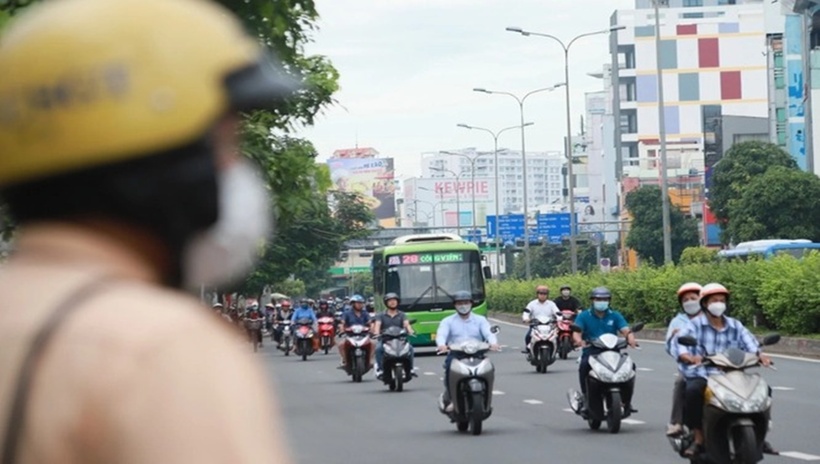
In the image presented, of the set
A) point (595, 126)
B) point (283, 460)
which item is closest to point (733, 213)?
point (283, 460)

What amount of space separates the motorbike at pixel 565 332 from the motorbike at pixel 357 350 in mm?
4067

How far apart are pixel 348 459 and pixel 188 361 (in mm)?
14524

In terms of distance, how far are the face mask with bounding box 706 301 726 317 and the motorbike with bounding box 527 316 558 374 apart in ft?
61.2

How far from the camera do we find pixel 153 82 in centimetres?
197

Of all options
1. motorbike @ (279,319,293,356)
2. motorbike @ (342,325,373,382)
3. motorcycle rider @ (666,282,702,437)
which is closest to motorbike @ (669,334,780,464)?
motorcycle rider @ (666,282,702,437)

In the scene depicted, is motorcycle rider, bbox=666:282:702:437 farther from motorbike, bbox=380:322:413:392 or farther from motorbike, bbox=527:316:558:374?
motorbike, bbox=527:316:558:374

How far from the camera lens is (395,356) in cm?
2844

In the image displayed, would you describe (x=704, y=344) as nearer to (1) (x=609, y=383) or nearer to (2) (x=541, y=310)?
(1) (x=609, y=383)

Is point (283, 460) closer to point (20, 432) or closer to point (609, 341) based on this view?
point (20, 432)

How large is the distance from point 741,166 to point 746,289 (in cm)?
4252

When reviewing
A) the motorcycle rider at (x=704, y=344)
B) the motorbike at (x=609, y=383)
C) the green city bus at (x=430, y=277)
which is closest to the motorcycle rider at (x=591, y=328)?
the motorbike at (x=609, y=383)

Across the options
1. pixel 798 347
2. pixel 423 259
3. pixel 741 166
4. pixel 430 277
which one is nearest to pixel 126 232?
pixel 798 347

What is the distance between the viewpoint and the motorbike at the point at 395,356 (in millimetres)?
28406

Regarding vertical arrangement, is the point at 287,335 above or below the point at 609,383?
below
